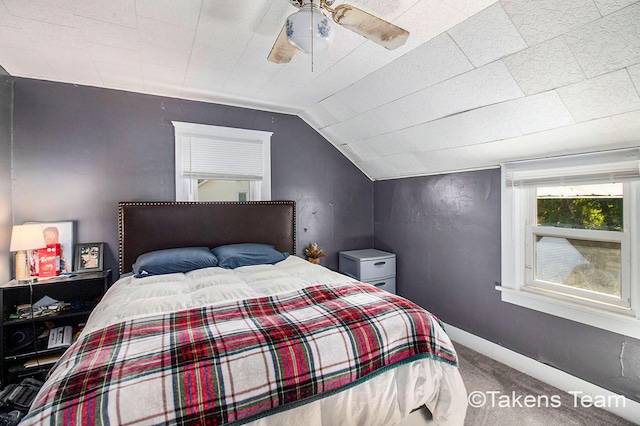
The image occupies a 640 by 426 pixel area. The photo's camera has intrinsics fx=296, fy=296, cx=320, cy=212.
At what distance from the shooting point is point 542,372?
7.84ft

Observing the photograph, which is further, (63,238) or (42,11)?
(63,238)

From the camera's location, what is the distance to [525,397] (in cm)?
218

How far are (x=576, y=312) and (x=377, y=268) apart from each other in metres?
1.90

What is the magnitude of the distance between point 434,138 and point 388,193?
4.23 ft

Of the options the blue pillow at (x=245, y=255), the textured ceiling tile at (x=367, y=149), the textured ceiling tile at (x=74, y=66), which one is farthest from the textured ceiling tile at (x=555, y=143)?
the textured ceiling tile at (x=74, y=66)

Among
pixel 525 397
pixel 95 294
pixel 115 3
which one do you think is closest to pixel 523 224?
pixel 525 397

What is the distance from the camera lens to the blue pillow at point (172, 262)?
2396mm

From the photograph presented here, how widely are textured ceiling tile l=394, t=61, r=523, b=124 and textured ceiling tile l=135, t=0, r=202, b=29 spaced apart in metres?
1.67

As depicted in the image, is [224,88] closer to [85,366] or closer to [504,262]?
[85,366]

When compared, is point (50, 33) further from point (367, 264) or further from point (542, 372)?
point (542, 372)

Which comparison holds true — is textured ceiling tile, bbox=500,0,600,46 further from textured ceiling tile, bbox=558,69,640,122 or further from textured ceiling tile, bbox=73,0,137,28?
textured ceiling tile, bbox=73,0,137,28

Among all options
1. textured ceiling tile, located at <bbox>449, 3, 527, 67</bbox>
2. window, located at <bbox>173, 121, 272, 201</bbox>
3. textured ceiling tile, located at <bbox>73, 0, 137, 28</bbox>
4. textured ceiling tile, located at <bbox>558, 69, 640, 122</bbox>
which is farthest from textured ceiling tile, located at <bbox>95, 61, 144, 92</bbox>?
textured ceiling tile, located at <bbox>558, 69, 640, 122</bbox>

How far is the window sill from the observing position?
1952 mm

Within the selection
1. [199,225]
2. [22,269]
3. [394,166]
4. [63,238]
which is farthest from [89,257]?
[394,166]
